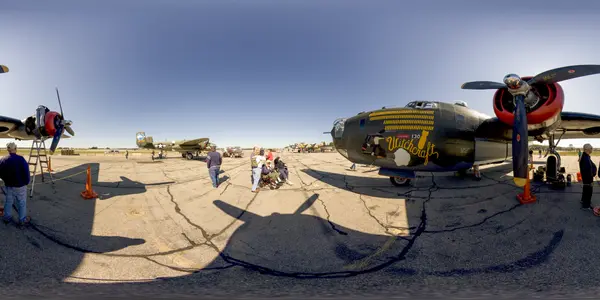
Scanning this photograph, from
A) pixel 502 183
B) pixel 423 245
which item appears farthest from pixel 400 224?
pixel 502 183

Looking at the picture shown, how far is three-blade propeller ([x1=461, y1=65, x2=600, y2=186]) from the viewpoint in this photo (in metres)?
5.31

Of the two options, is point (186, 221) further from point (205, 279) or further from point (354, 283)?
point (354, 283)

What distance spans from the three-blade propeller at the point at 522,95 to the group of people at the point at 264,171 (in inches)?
295

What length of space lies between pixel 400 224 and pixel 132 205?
7561 mm

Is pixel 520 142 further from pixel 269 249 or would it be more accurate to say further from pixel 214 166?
pixel 214 166

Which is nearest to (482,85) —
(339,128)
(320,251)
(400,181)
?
(400,181)

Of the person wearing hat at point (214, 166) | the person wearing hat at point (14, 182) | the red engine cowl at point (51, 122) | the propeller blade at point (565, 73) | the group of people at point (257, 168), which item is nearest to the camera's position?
the person wearing hat at point (14, 182)

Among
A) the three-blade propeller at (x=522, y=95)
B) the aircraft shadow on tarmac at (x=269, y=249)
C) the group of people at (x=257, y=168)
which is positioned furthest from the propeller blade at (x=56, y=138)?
the three-blade propeller at (x=522, y=95)

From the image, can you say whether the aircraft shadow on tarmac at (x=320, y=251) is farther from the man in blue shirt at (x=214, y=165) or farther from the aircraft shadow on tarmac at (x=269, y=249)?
the man in blue shirt at (x=214, y=165)

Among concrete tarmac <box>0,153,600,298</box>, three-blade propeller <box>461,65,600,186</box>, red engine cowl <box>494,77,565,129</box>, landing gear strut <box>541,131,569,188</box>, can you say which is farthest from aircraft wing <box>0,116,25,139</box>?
landing gear strut <box>541,131,569,188</box>

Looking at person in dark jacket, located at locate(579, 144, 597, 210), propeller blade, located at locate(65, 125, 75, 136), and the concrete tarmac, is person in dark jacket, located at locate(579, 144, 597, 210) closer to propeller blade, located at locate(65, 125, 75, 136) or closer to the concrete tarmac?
the concrete tarmac

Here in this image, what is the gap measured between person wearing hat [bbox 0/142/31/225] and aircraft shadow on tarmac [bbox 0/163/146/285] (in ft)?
0.83

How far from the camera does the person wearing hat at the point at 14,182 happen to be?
4344 mm

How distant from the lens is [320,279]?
3.12 m
